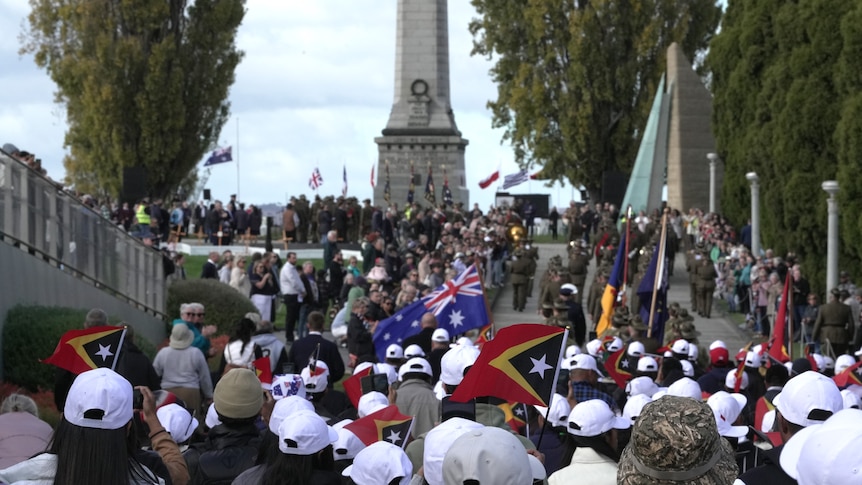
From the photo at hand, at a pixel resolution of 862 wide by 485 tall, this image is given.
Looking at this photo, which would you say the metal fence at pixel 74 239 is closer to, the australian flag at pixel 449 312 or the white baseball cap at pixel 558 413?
the australian flag at pixel 449 312

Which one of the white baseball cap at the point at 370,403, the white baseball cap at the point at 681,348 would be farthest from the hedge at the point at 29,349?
the white baseball cap at the point at 370,403

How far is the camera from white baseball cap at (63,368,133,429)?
548cm

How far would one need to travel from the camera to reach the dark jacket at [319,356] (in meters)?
14.1

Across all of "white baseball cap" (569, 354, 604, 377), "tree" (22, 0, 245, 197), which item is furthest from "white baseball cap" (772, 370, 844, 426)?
"tree" (22, 0, 245, 197)

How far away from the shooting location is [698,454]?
3.99 meters

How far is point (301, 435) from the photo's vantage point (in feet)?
20.6

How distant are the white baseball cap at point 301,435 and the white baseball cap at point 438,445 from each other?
30.4 inches

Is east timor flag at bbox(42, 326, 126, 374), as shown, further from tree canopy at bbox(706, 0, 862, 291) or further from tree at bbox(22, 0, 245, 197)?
tree at bbox(22, 0, 245, 197)

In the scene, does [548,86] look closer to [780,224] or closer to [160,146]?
[160,146]

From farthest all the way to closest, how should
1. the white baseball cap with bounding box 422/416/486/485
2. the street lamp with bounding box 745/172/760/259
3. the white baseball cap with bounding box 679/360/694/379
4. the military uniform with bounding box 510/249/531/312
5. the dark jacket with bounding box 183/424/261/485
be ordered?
the street lamp with bounding box 745/172/760/259 → the military uniform with bounding box 510/249/531/312 → the white baseball cap with bounding box 679/360/694/379 → the dark jacket with bounding box 183/424/261/485 → the white baseball cap with bounding box 422/416/486/485

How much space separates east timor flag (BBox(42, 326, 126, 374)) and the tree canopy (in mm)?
19870

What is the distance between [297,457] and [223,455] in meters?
1.06

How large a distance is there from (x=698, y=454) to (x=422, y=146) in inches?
2219

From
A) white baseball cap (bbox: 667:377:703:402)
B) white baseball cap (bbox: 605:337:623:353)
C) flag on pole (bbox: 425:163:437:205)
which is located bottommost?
white baseball cap (bbox: 605:337:623:353)
